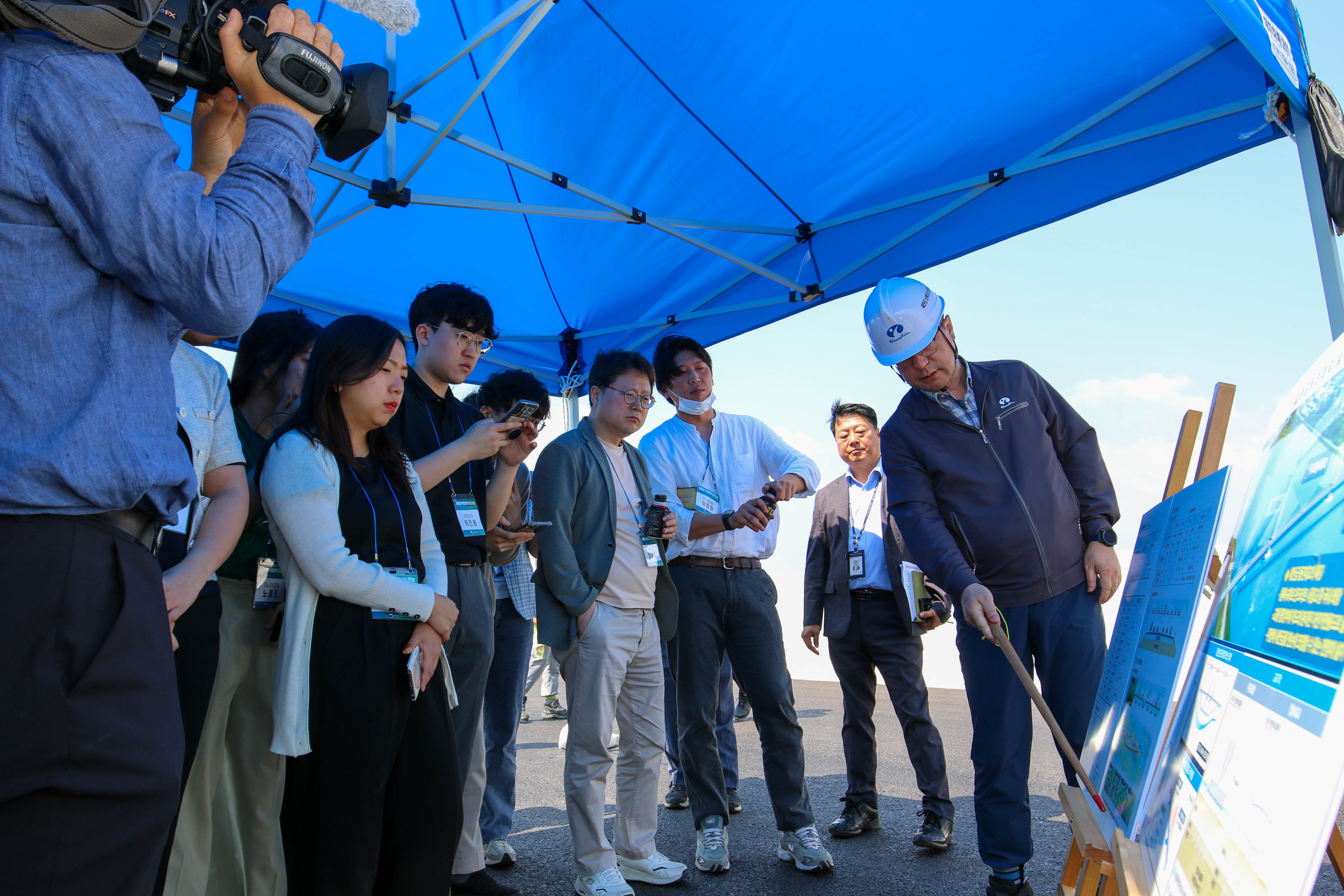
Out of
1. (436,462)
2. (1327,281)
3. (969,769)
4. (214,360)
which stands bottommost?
(969,769)

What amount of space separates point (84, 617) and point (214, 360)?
4.31ft

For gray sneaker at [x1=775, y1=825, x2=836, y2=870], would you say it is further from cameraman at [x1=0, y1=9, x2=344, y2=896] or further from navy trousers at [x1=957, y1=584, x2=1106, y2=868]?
cameraman at [x1=0, y1=9, x2=344, y2=896]

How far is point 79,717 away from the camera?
0.88 meters

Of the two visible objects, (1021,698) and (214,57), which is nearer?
(214,57)

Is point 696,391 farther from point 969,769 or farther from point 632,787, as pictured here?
point 969,769

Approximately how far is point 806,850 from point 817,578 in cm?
152

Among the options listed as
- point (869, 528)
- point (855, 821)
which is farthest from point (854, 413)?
point (855, 821)

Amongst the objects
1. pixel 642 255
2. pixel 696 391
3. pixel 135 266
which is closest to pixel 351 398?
pixel 135 266

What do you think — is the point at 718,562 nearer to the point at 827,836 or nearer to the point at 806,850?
the point at 806,850

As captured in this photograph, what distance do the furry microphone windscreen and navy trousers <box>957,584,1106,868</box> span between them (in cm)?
216

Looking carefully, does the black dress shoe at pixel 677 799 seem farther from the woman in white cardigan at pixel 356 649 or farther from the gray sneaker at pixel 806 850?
the woman in white cardigan at pixel 356 649

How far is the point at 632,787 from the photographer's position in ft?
9.85

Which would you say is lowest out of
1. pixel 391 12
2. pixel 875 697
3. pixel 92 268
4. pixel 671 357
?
pixel 875 697

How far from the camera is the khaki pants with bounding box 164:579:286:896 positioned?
218cm
